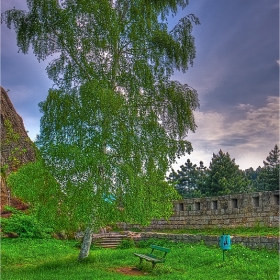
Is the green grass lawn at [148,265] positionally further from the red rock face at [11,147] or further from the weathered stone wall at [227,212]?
the red rock face at [11,147]

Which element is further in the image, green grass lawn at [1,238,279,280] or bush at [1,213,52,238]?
Answer: bush at [1,213,52,238]

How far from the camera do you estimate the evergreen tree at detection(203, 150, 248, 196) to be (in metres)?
38.2

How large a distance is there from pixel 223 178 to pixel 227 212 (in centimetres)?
2228

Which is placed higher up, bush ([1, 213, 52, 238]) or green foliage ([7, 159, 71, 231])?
green foliage ([7, 159, 71, 231])

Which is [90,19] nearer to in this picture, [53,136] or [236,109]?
[53,136]

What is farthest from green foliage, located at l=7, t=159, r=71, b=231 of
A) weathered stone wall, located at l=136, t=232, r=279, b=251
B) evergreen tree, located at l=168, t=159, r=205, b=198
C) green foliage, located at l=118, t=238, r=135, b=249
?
evergreen tree, located at l=168, t=159, r=205, b=198

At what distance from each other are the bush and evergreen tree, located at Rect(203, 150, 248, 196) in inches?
988

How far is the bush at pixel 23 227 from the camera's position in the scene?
15875mm

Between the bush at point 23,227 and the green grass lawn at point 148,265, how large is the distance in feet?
7.87

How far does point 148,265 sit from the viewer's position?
995 cm

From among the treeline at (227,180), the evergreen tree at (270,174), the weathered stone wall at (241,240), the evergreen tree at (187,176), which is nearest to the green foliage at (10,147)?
the weathered stone wall at (241,240)

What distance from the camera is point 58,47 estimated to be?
1098cm

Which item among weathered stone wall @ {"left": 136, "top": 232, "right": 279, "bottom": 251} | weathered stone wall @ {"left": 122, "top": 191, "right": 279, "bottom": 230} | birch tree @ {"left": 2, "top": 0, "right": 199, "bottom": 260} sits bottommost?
weathered stone wall @ {"left": 136, "top": 232, "right": 279, "bottom": 251}

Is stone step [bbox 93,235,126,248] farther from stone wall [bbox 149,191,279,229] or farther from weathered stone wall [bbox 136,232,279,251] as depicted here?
stone wall [bbox 149,191,279,229]
